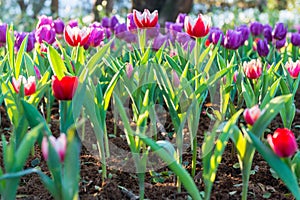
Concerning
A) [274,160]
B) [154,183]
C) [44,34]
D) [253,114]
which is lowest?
[154,183]

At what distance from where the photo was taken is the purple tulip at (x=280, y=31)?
2828 mm

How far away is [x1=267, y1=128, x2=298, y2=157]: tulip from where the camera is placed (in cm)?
118

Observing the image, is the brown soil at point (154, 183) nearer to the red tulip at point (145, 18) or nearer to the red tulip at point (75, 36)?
the red tulip at point (75, 36)

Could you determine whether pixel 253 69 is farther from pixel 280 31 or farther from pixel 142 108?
pixel 280 31

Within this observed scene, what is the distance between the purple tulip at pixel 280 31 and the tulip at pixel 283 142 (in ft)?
5.70

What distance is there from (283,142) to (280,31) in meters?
1.78

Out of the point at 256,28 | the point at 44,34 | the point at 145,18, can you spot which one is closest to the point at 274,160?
the point at 145,18

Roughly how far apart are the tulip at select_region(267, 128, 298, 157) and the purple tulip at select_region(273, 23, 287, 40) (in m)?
1.74

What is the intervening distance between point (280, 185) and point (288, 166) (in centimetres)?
54

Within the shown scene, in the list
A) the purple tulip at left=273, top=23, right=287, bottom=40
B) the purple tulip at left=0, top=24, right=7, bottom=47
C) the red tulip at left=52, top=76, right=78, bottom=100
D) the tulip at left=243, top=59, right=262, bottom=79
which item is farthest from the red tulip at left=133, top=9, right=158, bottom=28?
the purple tulip at left=273, top=23, right=287, bottom=40

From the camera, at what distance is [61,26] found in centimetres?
291

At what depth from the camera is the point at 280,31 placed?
112 inches

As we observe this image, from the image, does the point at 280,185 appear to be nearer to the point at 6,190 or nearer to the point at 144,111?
the point at 144,111

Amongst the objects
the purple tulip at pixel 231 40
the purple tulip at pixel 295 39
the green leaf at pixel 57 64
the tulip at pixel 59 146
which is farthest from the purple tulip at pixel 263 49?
the tulip at pixel 59 146
